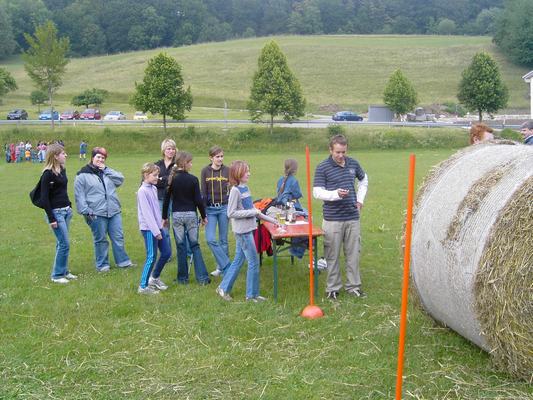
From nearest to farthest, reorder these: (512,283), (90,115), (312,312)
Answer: (512,283)
(312,312)
(90,115)

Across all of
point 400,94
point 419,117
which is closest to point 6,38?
point 419,117

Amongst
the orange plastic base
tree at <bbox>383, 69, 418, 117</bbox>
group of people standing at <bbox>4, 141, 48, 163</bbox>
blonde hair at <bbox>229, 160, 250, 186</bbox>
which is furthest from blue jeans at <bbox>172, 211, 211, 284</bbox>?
tree at <bbox>383, 69, 418, 117</bbox>

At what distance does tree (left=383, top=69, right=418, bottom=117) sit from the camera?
5238 cm

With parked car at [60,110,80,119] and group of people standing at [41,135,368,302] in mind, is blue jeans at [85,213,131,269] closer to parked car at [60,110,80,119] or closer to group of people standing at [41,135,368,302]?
group of people standing at [41,135,368,302]

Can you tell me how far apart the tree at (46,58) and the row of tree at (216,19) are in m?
65.8

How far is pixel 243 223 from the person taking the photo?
8086 millimetres

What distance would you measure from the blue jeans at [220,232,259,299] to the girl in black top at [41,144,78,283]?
2.79 metres

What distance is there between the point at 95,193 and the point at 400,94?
1812 inches

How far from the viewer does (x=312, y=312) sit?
741cm

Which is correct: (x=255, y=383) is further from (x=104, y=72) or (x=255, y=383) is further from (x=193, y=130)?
(x=104, y=72)

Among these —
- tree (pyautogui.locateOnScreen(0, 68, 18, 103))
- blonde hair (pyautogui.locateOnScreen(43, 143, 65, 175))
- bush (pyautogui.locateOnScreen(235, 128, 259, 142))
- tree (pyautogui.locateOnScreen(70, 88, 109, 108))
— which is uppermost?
tree (pyautogui.locateOnScreen(0, 68, 18, 103))

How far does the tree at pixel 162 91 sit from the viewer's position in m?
42.4

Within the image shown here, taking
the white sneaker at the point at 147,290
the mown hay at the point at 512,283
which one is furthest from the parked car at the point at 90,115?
the mown hay at the point at 512,283

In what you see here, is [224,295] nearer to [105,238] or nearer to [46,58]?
[105,238]
